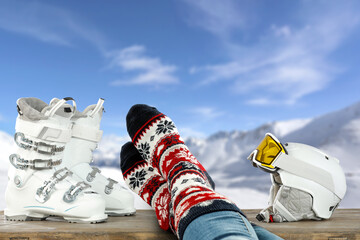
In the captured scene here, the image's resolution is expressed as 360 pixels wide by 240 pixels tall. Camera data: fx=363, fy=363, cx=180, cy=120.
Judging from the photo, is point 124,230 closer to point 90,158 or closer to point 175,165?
point 175,165

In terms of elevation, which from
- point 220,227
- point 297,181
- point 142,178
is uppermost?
point 142,178

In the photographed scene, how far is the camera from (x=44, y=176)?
1172 mm

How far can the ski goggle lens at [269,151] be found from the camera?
129cm

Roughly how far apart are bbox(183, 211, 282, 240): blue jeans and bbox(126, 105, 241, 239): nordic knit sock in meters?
0.01

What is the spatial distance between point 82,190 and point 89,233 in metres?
0.23

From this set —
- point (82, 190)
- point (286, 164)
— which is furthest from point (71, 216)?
point (286, 164)

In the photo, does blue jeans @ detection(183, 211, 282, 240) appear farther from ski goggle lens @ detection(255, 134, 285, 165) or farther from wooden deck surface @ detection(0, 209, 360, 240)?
ski goggle lens @ detection(255, 134, 285, 165)

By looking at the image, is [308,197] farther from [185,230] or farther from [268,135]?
[185,230]

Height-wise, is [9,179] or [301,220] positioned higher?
[9,179]

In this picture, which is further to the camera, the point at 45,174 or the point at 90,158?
the point at 90,158

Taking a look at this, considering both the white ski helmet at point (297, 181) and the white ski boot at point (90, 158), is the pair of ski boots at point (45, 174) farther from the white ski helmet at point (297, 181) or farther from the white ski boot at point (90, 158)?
the white ski helmet at point (297, 181)

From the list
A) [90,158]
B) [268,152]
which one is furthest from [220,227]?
[90,158]

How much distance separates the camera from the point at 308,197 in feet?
4.30

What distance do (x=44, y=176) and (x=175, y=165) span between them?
16.8 inches
